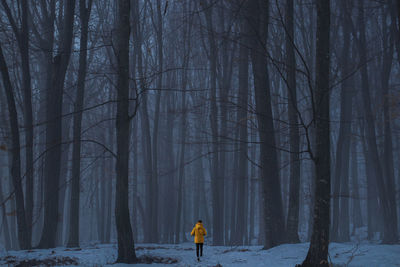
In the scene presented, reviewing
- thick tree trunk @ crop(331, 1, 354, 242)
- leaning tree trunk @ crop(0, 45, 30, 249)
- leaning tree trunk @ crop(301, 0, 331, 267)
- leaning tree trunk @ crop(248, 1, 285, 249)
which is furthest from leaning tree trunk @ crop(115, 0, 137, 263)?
thick tree trunk @ crop(331, 1, 354, 242)

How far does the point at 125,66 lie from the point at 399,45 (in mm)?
11056

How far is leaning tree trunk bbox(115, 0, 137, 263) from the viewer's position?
9789 mm

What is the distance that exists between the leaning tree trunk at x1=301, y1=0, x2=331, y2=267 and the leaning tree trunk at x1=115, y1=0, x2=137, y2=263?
4697 mm

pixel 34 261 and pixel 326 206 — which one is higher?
pixel 326 206

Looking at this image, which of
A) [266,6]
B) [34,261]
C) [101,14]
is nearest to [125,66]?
[266,6]

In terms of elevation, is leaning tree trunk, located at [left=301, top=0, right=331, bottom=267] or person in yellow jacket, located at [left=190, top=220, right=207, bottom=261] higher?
leaning tree trunk, located at [left=301, top=0, right=331, bottom=267]

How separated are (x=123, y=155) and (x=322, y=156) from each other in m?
5.19

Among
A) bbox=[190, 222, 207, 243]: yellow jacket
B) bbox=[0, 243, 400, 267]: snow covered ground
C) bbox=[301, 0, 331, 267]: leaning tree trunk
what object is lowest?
bbox=[0, 243, 400, 267]: snow covered ground

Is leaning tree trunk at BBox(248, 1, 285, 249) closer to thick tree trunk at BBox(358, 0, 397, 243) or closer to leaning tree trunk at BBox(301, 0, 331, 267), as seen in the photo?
leaning tree trunk at BBox(301, 0, 331, 267)

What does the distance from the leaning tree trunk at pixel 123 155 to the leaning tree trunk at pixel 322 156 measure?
4697 mm

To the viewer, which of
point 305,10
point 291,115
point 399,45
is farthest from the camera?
point 305,10

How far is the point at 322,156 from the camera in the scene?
7395 millimetres

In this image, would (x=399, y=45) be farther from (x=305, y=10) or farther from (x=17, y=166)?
(x=17, y=166)

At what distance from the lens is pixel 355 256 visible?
28.0 ft
